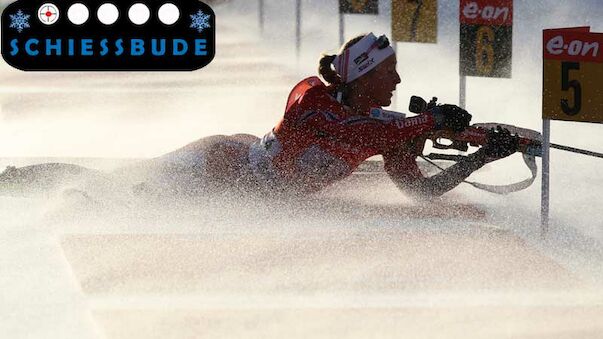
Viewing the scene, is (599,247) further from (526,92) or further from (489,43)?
(526,92)

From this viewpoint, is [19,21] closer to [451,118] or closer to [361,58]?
[361,58]

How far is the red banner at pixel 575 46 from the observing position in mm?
8852

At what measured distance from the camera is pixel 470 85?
19.3m

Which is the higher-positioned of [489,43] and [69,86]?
[489,43]

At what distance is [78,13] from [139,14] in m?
0.28

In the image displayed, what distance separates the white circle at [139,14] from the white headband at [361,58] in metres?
3.47

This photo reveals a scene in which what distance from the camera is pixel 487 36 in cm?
1191

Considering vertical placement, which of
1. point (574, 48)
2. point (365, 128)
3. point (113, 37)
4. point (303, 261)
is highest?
point (113, 37)

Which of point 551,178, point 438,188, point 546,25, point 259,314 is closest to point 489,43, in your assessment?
point 551,178

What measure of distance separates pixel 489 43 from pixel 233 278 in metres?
4.73

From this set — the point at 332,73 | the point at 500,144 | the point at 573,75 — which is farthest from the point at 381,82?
the point at 573,75

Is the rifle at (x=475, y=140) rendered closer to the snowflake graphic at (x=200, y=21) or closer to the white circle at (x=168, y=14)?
the snowflake graphic at (x=200, y=21)

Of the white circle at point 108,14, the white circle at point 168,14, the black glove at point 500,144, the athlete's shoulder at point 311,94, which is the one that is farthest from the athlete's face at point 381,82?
the white circle at point 108,14

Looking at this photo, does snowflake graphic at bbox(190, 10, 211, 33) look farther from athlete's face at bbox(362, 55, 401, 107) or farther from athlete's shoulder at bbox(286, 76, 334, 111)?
athlete's face at bbox(362, 55, 401, 107)
